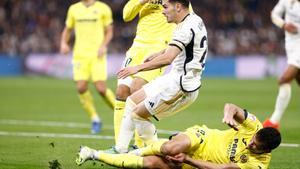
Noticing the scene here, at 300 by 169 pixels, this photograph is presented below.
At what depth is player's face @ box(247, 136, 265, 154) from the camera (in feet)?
27.5

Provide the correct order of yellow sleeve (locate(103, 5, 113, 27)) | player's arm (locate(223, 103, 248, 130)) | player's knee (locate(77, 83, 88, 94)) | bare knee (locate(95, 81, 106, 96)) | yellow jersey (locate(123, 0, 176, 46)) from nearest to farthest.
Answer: player's arm (locate(223, 103, 248, 130)), yellow jersey (locate(123, 0, 176, 46)), bare knee (locate(95, 81, 106, 96)), player's knee (locate(77, 83, 88, 94)), yellow sleeve (locate(103, 5, 113, 27))

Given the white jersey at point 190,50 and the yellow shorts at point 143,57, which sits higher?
the white jersey at point 190,50

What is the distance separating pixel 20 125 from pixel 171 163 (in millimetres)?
7383

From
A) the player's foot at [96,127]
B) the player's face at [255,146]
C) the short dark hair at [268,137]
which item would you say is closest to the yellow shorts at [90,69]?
the player's foot at [96,127]

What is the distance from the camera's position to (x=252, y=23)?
4069 centimetres

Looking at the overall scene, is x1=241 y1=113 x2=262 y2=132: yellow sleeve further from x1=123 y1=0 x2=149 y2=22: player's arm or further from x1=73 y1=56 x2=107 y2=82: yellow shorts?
x1=73 y1=56 x2=107 y2=82: yellow shorts

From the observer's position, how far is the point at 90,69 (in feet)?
50.1

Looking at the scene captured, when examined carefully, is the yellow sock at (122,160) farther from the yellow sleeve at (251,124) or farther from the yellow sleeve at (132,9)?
the yellow sleeve at (132,9)

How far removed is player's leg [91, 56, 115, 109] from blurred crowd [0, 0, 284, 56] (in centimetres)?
2192

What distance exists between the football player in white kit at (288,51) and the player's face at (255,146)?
5.36 m

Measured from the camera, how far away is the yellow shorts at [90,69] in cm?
1507

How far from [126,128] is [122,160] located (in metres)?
1.12

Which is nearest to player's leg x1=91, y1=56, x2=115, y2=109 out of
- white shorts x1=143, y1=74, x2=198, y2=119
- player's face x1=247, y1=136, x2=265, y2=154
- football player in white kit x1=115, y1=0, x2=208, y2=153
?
football player in white kit x1=115, y1=0, x2=208, y2=153

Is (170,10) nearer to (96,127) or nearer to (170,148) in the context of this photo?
(170,148)
